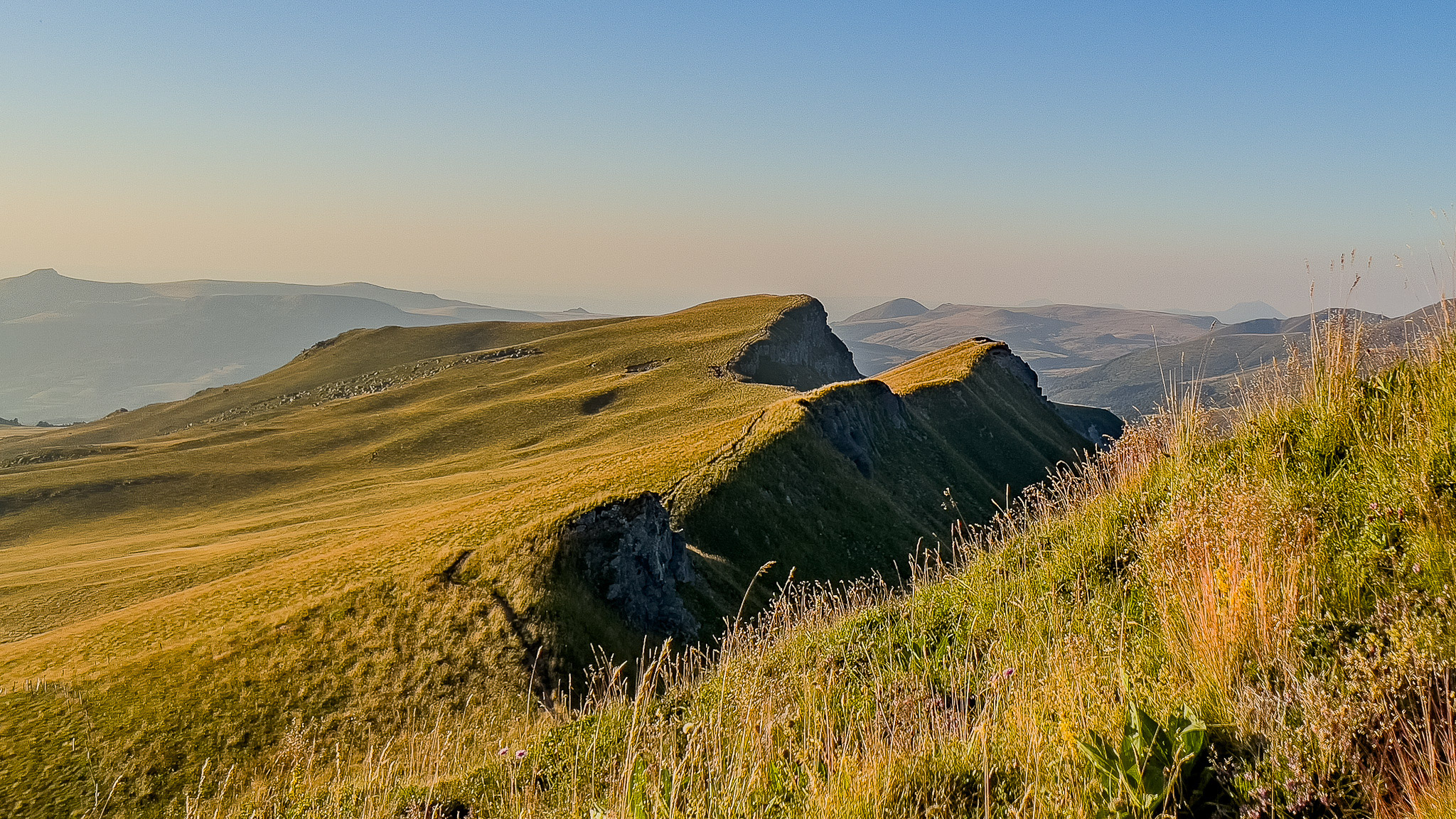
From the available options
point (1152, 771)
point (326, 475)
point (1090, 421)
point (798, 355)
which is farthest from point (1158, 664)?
point (1090, 421)

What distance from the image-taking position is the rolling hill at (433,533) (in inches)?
1100

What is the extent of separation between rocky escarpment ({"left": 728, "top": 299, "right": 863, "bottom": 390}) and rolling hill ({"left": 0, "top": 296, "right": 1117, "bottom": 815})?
162cm

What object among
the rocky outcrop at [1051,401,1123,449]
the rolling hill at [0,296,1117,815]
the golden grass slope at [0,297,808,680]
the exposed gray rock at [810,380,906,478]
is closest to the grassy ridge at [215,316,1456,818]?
the rolling hill at [0,296,1117,815]

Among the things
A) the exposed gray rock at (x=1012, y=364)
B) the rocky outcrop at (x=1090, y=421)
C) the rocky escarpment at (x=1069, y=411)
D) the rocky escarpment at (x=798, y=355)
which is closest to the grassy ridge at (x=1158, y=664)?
the rocky escarpment at (x=1069, y=411)

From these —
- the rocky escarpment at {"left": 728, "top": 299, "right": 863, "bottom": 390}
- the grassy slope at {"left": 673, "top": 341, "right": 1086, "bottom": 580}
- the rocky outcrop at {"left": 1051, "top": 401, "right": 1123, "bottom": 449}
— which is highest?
the rocky escarpment at {"left": 728, "top": 299, "right": 863, "bottom": 390}

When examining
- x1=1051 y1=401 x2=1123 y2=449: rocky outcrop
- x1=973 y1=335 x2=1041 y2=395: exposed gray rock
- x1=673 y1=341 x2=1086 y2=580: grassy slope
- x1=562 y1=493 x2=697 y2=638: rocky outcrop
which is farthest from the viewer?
x1=1051 y1=401 x2=1123 y2=449: rocky outcrop

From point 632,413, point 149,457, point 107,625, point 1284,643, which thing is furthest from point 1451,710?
point 149,457

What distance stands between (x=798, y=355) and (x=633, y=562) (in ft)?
363

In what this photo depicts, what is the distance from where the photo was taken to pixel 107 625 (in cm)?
3719

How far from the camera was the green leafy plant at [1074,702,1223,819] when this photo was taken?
367 centimetres

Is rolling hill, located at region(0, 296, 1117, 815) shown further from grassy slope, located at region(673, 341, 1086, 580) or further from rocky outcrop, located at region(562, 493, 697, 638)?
grassy slope, located at region(673, 341, 1086, 580)

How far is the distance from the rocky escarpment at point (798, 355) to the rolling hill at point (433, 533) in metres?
1.62

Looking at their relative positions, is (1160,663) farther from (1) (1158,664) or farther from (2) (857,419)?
(2) (857,419)

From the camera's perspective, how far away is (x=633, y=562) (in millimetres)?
35688
